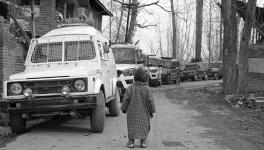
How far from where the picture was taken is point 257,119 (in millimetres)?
12852

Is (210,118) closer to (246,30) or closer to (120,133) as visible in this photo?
(120,133)

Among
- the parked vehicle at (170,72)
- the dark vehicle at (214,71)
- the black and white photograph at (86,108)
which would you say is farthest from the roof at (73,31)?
the dark vehicle at (214,71)

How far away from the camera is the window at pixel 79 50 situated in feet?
35.1

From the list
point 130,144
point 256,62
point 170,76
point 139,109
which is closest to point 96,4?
point 170,76

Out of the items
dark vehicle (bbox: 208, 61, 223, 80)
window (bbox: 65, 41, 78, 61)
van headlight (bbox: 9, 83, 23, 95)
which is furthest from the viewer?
dark vehicle (bbox: 208, 61, 223, 80)

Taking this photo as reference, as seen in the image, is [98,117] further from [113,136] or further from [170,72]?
[170,72]

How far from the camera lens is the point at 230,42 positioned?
61.9ft

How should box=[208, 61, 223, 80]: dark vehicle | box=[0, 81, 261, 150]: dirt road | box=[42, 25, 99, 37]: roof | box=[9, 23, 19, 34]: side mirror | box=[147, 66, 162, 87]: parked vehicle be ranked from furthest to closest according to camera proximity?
box=[208, 61, 223, 80]: dark vehicle < box=[147, 66, 162, 87]: parked vehicle < box=[9, 23, 19, 34]: side mirror < box=[42, 25, 99, 37]: roof < box=[0, 81, 261, 150]: dirt road

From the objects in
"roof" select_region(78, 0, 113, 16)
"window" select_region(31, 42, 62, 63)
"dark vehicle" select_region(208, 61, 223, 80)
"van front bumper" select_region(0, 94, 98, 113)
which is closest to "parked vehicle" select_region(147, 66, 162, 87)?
"roof" select_region(78, 0, 113, 16)

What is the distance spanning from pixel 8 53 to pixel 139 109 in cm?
600

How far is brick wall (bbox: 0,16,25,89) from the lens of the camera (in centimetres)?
1213

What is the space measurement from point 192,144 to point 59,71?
3.33 m

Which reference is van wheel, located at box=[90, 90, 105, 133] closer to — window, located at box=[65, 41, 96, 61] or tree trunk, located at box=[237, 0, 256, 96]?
window, located at box=[65, 41, 96, 61]

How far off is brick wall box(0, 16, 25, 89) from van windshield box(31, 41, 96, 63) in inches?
68.3
